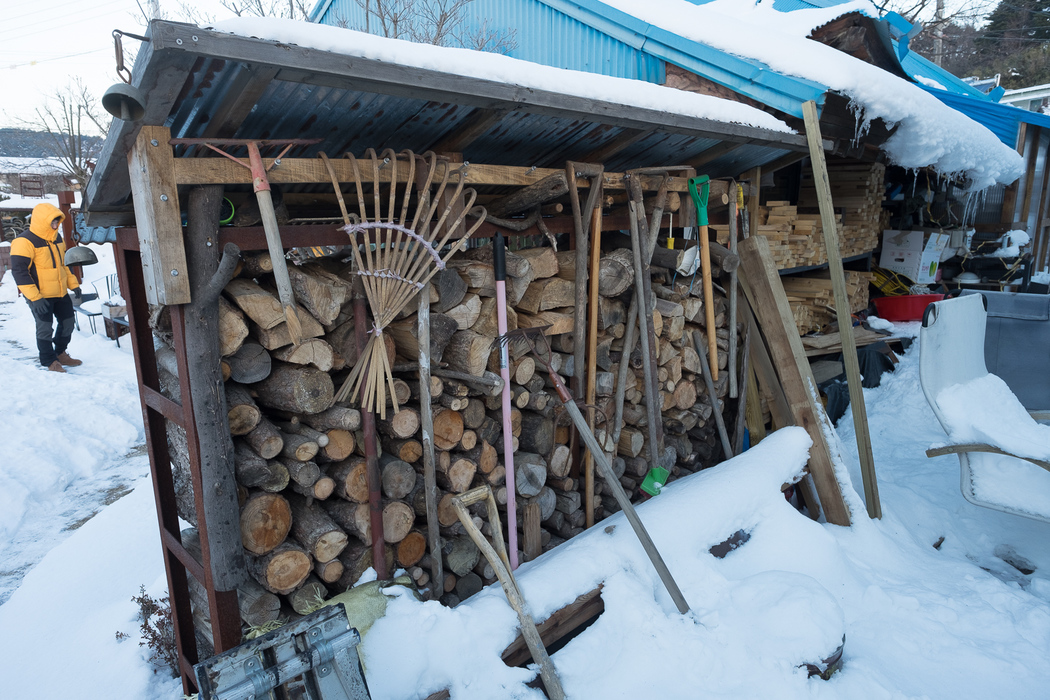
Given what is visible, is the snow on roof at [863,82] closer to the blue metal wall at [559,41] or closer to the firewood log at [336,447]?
the blue metal wall at [559,41]

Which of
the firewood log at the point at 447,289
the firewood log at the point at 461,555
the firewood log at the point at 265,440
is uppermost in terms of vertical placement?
the firewood log at the point at 447,289

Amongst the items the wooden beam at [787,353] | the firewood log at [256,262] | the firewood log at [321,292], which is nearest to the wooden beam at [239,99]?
the firewood log at [256,262]

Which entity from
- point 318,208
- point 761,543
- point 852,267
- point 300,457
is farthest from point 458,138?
point 852,267

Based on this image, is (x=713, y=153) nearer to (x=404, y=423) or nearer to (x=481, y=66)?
(x=481, y=66)

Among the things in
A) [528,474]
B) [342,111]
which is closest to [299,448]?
[528,474]

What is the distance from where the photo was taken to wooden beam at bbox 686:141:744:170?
175 inches

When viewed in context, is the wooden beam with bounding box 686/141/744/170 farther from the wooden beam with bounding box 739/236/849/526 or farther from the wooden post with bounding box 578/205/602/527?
the wooden post with bounding box 578/205/602/527

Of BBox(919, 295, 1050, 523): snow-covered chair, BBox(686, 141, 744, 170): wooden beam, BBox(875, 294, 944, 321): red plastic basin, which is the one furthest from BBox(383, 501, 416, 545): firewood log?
BBox(875, 294, 944, 321): red plastic basin

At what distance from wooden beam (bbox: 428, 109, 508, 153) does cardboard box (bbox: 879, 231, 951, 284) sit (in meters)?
7.79

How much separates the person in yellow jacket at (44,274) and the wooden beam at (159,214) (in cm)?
759

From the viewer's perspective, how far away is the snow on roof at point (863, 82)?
5461mm

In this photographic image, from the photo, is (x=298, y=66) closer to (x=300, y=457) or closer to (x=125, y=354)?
(x=300, y=457)

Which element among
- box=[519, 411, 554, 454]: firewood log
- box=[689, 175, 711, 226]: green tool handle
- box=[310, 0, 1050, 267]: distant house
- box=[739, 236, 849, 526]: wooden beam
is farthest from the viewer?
box=[310, 0, 1050, 267]: distant house

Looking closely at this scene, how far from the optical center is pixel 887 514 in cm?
455
